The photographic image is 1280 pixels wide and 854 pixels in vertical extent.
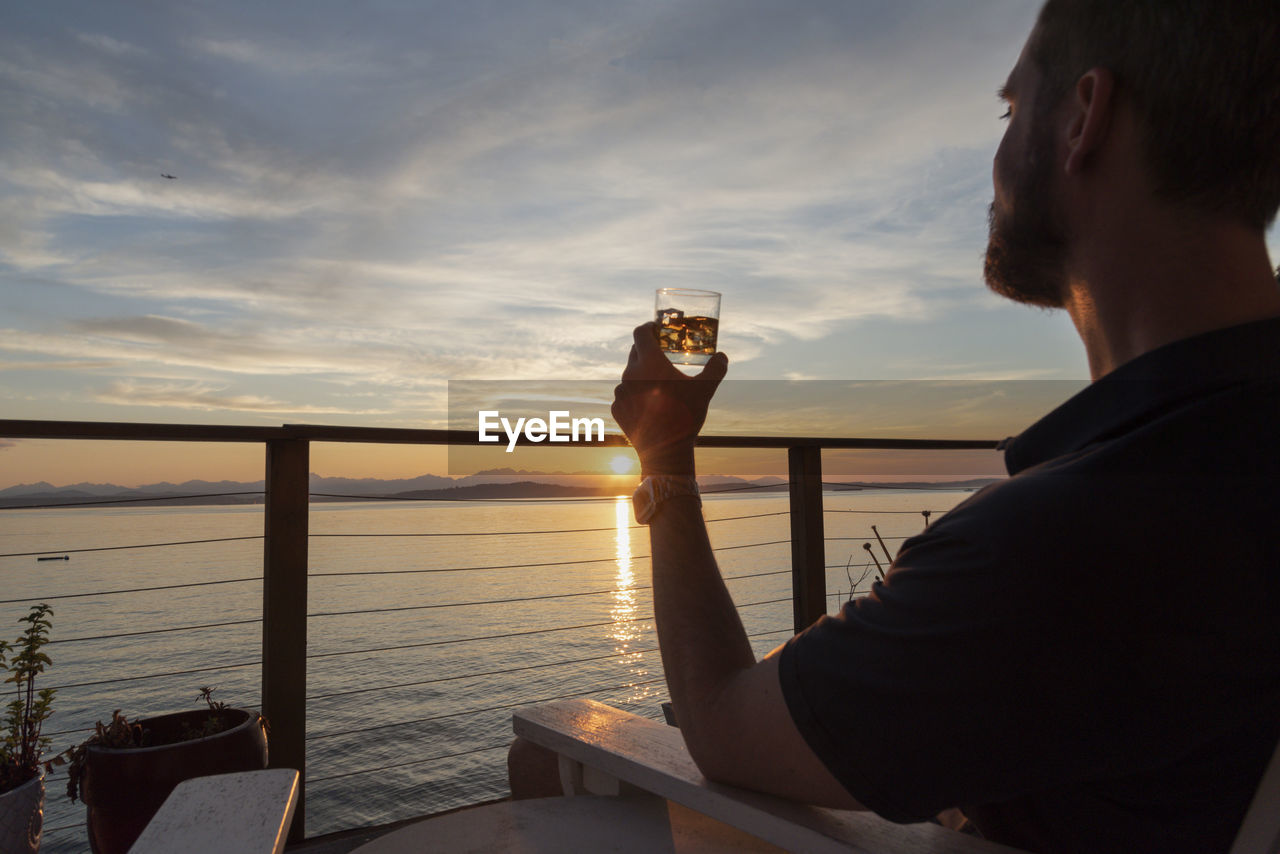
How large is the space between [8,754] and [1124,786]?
7.23ft

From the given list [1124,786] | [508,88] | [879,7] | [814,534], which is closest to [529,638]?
[508,88]

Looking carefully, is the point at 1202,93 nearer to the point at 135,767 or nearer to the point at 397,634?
the point at 135,767

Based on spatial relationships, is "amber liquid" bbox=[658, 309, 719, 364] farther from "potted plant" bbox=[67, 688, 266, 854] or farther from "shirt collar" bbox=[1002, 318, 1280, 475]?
"potted plant" bbox=[67, 688, 266, 854]

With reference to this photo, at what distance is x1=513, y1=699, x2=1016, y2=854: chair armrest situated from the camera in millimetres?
681

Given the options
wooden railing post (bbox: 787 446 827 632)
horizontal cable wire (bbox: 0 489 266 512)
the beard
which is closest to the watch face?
the beard

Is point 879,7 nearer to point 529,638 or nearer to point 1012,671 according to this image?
point 1012,671

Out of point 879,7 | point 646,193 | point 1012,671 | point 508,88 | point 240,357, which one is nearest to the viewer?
point 1012,671

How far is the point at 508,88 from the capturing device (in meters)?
5.52

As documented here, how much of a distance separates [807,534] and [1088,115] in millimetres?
2185

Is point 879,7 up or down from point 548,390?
up

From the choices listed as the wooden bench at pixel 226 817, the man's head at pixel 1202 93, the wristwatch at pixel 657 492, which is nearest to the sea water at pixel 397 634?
the wristwatch at pixel 657 492

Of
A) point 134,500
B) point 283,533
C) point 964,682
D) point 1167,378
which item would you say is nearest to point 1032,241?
point 1167,378

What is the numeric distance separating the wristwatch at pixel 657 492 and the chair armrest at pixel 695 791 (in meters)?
0.27

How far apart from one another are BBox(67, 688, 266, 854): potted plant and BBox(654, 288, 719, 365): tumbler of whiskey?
4.67ft
